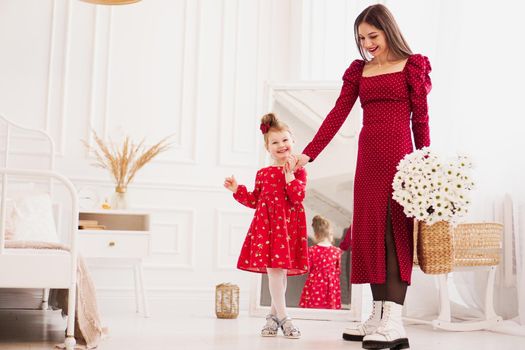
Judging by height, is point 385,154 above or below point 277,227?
above

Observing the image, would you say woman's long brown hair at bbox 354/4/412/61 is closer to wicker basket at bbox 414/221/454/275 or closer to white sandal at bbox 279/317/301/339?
wicker basket at bbox 414/221/454/275

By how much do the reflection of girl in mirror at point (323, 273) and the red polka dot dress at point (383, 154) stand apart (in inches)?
47.2

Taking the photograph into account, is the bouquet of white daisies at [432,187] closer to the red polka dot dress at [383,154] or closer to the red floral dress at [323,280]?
the red polka dot dress at [383,154]

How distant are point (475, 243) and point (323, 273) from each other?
0.89 m

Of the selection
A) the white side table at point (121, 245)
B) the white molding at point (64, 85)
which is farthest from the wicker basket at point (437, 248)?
the white molding at point (64, 85)

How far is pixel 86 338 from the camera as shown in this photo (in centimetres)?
263

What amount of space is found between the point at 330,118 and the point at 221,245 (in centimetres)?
199

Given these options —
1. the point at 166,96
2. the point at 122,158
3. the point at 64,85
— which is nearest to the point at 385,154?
the point at 122,158

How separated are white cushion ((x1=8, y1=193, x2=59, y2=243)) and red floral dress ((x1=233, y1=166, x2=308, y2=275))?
117cm

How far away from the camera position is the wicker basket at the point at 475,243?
12.1 feet

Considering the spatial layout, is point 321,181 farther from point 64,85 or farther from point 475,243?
point 64,85

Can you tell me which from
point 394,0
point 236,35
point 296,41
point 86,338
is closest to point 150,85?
point 236,35

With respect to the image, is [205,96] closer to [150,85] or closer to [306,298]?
[150,85]

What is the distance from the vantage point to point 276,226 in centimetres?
314
